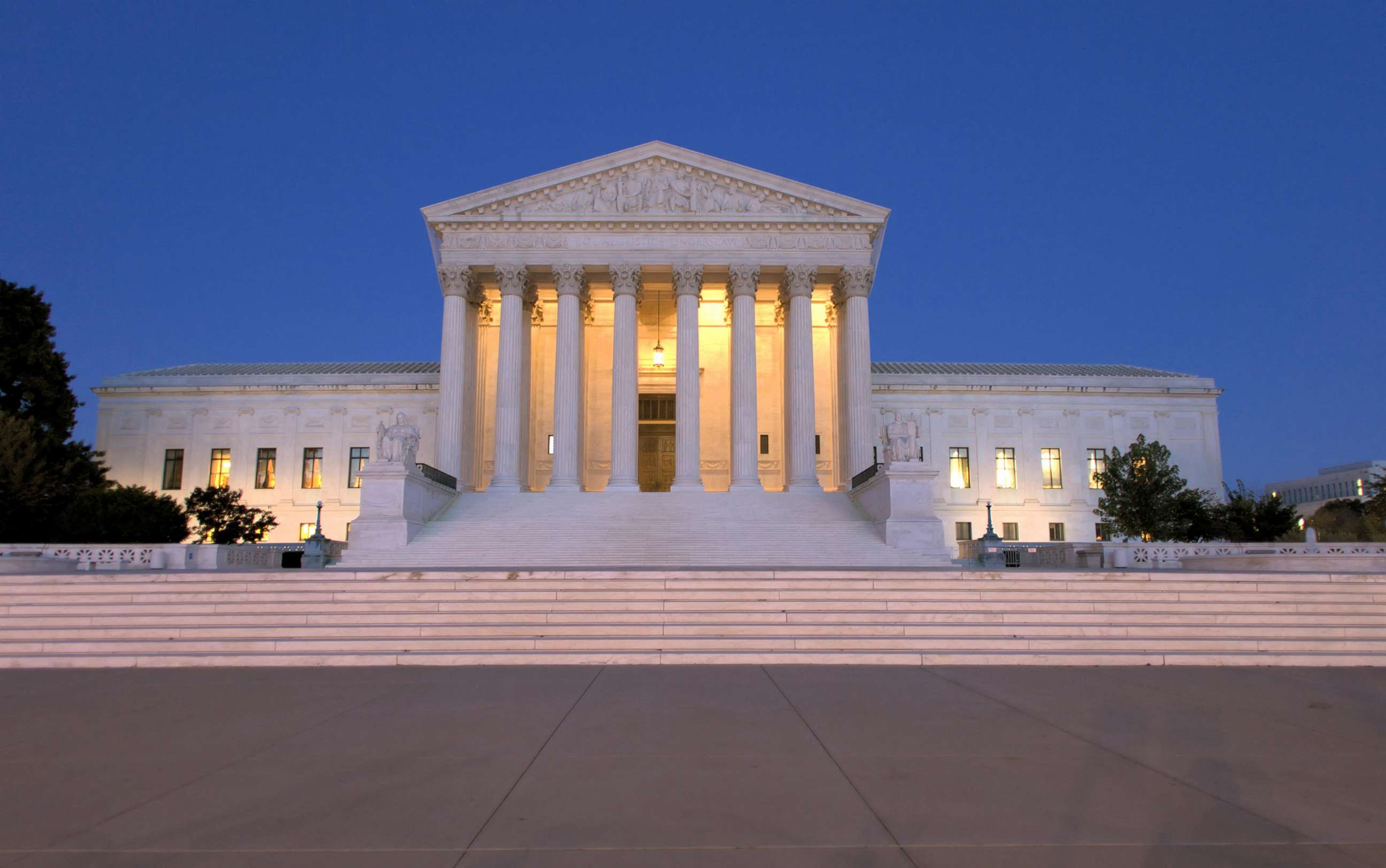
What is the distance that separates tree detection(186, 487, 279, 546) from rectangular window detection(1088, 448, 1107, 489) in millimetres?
45403

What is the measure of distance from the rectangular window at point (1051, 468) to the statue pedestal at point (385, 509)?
124 feet

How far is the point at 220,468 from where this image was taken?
50.3 metres

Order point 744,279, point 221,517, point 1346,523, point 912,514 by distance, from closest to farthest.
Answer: point 912,514, point 221,517, point 744,279, point 1346,523

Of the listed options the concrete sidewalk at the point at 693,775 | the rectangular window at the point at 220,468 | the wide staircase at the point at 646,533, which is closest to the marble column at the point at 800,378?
the wide staircase at the point at 646,533

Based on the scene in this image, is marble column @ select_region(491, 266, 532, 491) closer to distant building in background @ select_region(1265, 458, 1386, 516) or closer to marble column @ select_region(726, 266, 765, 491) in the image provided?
marble column @ select_region(726, 266, 765, 491)

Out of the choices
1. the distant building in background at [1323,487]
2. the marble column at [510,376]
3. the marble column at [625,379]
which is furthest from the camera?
the distant building in background at [1323,487]

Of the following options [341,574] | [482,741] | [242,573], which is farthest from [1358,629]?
[242,573]

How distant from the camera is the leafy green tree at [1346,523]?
4738 cm

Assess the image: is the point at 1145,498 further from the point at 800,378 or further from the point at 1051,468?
the point at 800,378

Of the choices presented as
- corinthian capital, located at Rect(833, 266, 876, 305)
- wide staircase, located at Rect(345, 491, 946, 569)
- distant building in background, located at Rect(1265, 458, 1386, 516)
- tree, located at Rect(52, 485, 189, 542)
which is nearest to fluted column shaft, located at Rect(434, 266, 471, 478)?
wide staircase, located at Rect(345, 491, 946, 569)

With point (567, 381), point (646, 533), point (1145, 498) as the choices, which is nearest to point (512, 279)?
point (567, 381)

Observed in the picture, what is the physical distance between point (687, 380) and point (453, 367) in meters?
11.0

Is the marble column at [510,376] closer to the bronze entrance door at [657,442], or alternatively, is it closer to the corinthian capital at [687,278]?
the corinthian capital at [687,278]

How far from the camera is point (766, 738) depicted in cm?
834
